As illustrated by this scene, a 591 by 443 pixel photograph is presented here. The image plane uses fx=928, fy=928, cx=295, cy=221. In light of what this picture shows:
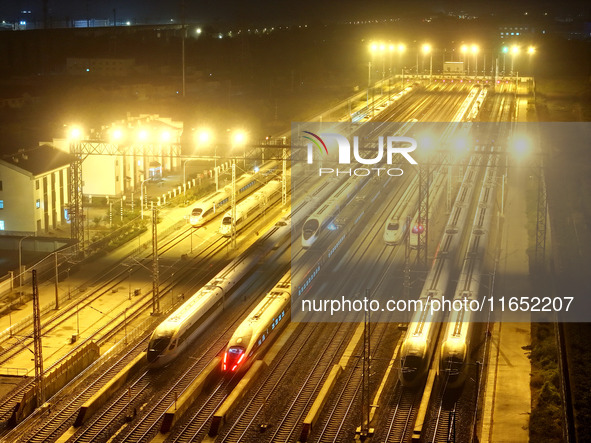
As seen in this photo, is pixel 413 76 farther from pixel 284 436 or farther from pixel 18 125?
pixel 284 436

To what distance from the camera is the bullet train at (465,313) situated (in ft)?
44.0

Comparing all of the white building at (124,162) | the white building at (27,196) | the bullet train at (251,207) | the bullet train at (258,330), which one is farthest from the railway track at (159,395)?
the white building at (124,162)

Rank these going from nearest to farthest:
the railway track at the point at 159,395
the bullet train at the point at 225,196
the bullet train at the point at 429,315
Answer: the railway track at the point at 159,395 → the bullet train at the point at 429,315 → the bullet train at the point at 225,196

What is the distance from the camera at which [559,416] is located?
12359 millimetres

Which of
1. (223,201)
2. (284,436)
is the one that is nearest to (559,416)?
(284,436)

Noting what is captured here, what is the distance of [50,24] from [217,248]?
52455 millimetres

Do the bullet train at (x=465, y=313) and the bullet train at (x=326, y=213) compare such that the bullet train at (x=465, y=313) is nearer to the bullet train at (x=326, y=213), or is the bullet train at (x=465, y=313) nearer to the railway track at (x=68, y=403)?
the bullet train at (x=326, y=213)

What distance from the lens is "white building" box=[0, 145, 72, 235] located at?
21.6 metres

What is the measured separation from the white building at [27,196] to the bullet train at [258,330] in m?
7.71

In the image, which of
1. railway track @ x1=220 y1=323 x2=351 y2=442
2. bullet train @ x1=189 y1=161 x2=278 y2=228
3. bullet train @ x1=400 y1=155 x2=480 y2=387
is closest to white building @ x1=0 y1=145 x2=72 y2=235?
bullet train @ x1=189 y1=161 x2=278 y2=228

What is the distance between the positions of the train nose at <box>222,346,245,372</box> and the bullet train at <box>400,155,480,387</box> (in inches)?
93.9

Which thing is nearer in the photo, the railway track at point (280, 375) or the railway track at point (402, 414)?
the railway track at point (402, 414)

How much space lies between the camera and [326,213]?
21.0 meters

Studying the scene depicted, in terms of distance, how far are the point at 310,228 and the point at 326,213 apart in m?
1.01
